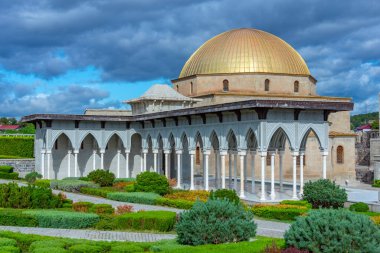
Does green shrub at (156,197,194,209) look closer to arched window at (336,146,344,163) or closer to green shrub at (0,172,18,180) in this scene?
green shrub at (0,172,18,180)

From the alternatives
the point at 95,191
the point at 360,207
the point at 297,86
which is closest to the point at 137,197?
the point at 95,191

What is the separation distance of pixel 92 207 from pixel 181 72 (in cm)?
2907

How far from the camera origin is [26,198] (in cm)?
2472

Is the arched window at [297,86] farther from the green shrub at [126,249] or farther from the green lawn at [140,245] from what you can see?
the green shrub at [126,249]

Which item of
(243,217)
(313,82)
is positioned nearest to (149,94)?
(313,82)

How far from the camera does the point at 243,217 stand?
595 inches

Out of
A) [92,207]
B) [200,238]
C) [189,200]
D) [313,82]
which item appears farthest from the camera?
[313,82]

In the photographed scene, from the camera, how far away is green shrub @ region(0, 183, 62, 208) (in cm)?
2467

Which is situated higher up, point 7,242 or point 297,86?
point 297,86

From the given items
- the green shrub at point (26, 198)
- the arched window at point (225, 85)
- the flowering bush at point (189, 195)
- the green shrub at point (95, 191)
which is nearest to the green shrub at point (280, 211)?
the flowering bush at point (189, 195)

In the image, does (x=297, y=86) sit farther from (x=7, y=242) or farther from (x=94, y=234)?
(x=7, y=242)

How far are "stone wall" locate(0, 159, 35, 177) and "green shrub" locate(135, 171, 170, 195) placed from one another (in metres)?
18.3

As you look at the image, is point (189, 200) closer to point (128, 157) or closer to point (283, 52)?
point (128, 157)

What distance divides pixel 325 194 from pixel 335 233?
591 inches
